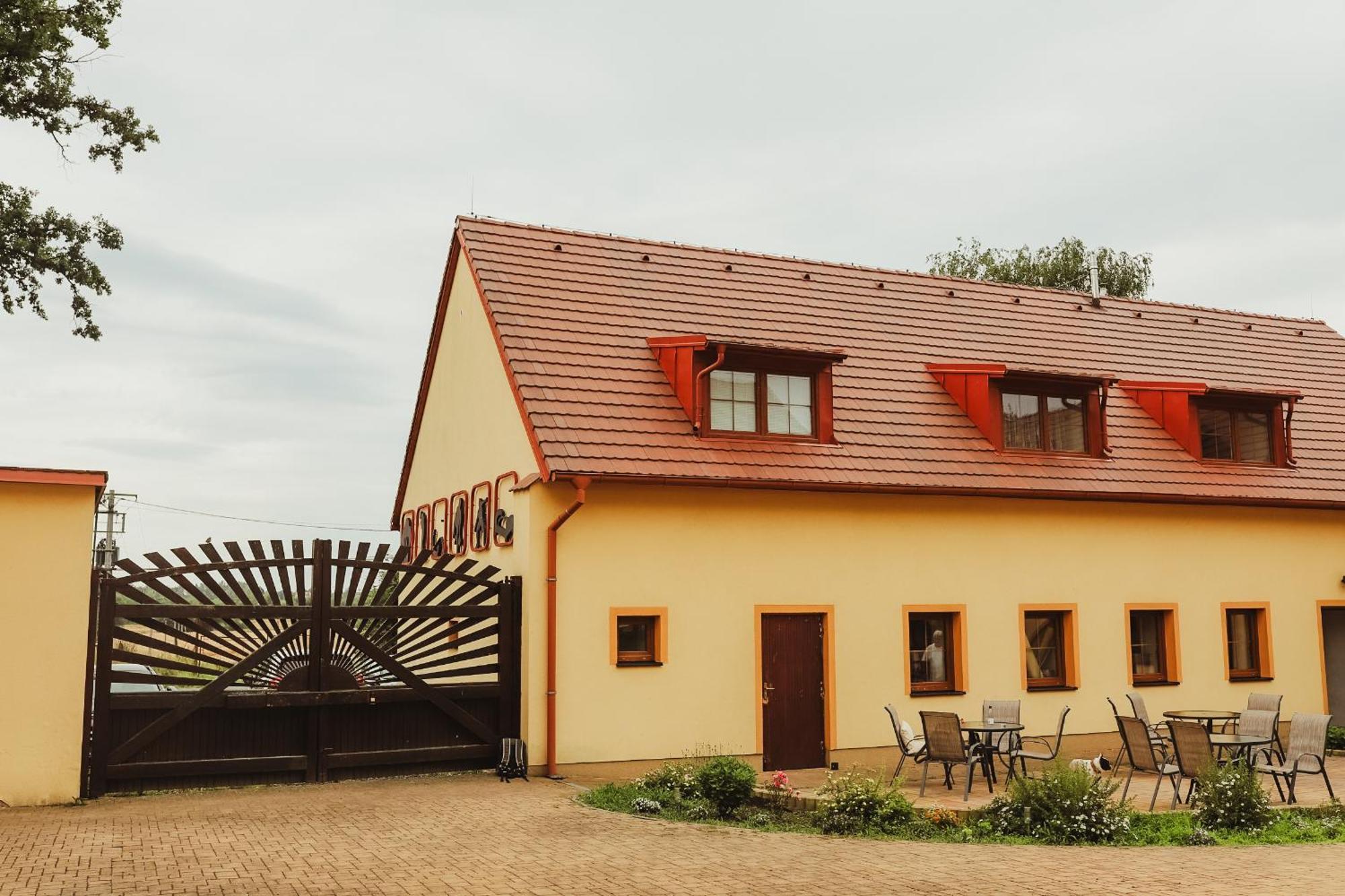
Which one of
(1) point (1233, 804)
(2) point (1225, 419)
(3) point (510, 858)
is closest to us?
(3) point (510, 858)

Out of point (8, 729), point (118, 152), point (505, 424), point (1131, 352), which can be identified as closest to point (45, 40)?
point (118, 152)

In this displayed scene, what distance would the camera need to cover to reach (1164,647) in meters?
18.0

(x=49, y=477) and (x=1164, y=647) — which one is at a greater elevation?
(x=49, y=477)

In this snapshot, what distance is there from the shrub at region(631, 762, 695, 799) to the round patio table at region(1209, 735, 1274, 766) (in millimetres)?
5378

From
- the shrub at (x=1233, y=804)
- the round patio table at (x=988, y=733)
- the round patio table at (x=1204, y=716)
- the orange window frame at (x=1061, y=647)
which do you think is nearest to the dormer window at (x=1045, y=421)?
the orange window frame at (x=1061, y=647)

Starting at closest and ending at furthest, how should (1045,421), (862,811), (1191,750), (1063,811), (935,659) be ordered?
(1063,811)
(862,811)
(1191,750)
(935,659)
(1045,421)

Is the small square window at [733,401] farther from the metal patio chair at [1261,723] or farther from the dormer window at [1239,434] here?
the dormer window at [1239,434]

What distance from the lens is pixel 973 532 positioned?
55.7 ft

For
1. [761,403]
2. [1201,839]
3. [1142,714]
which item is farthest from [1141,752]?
[761,403]

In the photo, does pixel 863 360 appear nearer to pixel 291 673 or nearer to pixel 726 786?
pixel 726 786

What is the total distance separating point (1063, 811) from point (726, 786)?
3235 mm

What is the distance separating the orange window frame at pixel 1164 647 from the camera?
57.8 feet

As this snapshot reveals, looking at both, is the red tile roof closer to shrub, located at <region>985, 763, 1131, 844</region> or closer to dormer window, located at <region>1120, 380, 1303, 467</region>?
dormer window, located at <region>1120, 380, 1303, 467</region>

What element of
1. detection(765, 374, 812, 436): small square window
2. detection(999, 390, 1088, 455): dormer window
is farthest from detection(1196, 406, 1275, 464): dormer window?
detection(765, 374, 812, 436): small square window
